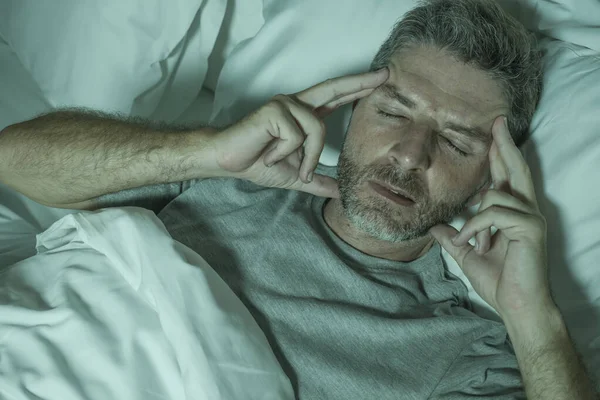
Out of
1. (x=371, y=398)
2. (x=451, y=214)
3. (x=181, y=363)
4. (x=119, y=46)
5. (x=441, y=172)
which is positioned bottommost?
(x=371, y=398)

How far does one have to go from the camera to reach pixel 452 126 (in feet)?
4.26

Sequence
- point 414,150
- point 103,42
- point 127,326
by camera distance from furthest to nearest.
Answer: point 103,42
point 414,150
point 127,326

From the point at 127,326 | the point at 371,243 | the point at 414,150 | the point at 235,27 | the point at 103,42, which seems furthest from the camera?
the point at 235,27

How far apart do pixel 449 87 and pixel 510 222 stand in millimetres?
296

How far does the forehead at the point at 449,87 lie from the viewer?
1.29 m

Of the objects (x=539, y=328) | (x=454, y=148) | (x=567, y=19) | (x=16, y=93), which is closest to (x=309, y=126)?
(x=454, y=148)

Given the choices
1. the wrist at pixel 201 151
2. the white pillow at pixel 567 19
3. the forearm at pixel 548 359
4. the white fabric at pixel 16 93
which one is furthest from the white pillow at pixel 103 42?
the forearm at pixel 548 359

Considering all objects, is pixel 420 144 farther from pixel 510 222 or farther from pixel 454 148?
pixel 510 222

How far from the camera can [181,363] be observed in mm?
1081

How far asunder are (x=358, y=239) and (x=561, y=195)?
0.44m

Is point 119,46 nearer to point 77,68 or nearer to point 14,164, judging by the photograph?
point 77,68

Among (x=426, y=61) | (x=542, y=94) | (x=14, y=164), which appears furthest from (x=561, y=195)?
(x=14, y=164)

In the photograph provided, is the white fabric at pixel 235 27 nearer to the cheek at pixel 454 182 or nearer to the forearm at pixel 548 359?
the cheek at pixel 454 182

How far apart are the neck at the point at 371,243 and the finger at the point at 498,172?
0.19 m
